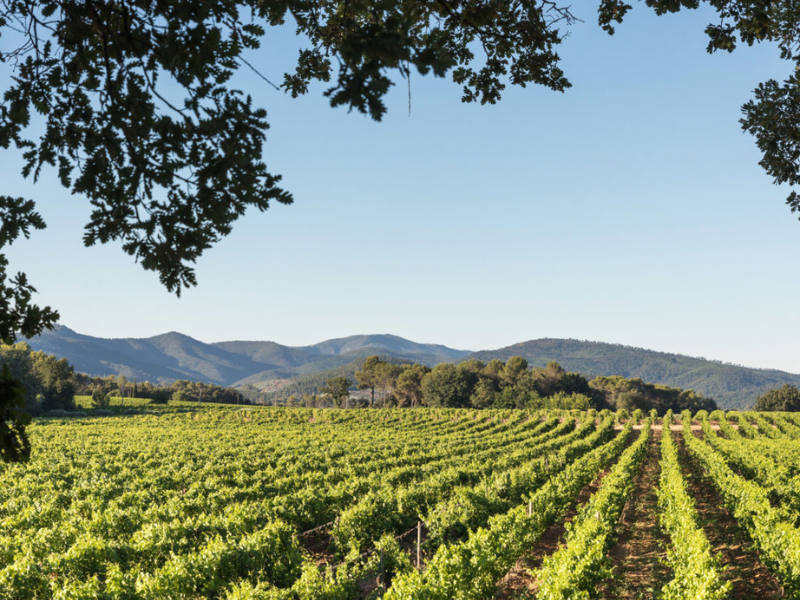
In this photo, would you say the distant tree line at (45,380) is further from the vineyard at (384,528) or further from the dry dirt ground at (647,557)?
the dry dirt ground at (647,557)

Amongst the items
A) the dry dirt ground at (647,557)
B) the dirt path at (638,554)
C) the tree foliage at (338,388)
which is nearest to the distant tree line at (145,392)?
the tree foliage at (338,388)

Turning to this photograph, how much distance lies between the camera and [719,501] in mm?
23297

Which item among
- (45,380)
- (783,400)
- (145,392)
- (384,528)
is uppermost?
(384,528)

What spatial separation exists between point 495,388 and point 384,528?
83.9 m

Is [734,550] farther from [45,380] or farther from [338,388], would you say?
[338,388]

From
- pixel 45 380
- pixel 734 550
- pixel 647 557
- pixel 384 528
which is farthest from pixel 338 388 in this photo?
pixel 647 557

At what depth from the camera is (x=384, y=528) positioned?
584 inches

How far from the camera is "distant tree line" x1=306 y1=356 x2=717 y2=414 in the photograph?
89.6 meters

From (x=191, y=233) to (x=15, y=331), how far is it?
145 cm

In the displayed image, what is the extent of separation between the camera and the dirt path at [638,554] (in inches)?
484

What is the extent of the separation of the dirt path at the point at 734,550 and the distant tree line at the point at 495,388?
60.2m

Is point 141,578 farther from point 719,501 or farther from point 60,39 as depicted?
point 719,501

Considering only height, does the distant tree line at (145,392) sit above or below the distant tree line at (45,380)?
below

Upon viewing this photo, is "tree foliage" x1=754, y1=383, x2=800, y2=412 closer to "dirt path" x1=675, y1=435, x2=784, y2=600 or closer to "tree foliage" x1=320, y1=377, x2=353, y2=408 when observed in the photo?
"tree foliage" x1=320, y1=377, x2=353, y2=408
